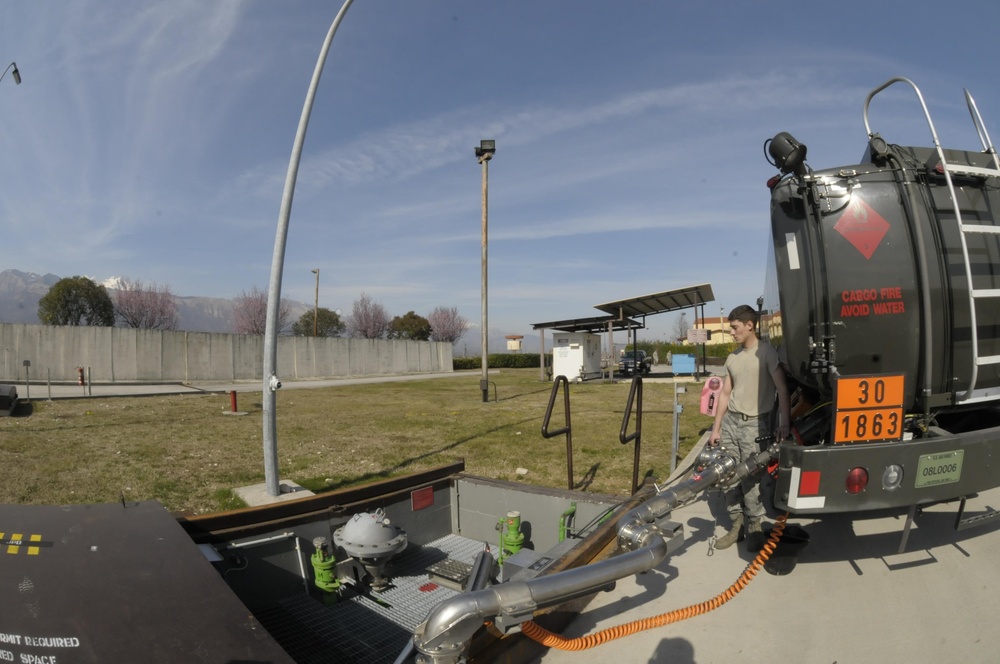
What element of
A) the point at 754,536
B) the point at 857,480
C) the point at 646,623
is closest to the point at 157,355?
the point at 754,536

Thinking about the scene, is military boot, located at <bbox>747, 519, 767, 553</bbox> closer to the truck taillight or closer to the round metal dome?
the truck taillight

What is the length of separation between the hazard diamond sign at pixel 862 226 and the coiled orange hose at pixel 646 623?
1.70 m

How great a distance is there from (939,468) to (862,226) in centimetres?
140

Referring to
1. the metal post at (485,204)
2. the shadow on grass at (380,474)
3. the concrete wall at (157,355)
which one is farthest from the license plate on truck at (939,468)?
the concrete wall at (157,355)

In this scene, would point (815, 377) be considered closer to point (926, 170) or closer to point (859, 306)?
point (859, 306)

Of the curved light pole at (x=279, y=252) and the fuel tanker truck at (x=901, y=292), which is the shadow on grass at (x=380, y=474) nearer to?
the curved light pole at (x=279, y=252)

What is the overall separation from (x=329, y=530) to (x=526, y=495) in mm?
1495

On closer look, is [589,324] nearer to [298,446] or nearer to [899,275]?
[298,446]

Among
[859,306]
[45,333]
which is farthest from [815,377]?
[45,333]

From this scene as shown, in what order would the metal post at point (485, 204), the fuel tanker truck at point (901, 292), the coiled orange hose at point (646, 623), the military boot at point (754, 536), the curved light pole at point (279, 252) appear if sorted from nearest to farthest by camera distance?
the coiled orange hose at point (646, 623) < the fuel tanker truck at point (901, 292) < the military boot at point (754, 536) < the curved light pole at point (279, 252) < the metal post at point (485, 204)

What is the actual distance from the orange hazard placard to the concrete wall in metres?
23.8

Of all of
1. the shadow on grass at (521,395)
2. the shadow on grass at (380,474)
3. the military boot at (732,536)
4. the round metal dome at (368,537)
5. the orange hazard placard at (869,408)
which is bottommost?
the shadow on grass at (521,395)

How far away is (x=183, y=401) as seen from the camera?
698 inches

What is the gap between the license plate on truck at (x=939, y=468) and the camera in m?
3.20
